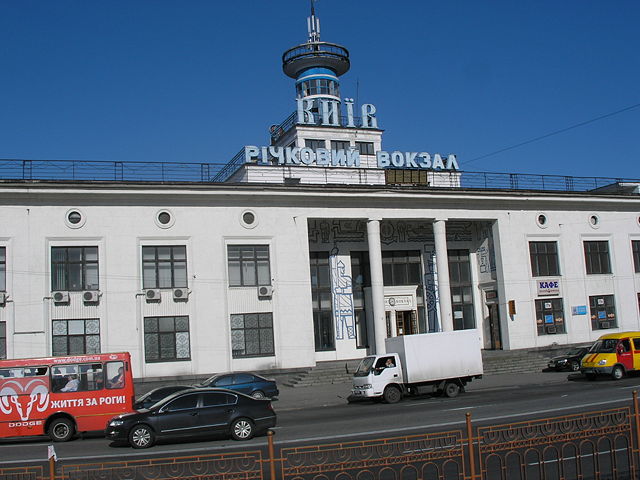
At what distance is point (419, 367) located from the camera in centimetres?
2720

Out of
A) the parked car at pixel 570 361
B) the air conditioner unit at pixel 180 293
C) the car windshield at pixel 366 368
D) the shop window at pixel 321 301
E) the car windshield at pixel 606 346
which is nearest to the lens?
the car windshield at pixel 366 368

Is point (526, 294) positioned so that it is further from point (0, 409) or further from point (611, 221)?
point (0, 409)

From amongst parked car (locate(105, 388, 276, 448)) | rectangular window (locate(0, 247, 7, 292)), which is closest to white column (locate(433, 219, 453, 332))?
parked car (locate(105, 388, 276, 448))

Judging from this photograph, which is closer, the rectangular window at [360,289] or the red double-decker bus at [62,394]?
the red double-decker bus at [62,394]

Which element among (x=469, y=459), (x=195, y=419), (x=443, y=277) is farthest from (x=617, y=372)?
(x=469, y=459)

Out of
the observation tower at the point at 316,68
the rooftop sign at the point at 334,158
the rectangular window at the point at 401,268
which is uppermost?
the observation tower at the point at 316,68

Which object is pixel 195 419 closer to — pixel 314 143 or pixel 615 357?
pixel 615 357

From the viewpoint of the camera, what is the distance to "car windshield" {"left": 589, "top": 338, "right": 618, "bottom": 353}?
30.1 m

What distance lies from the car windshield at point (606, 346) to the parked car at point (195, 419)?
730 inches

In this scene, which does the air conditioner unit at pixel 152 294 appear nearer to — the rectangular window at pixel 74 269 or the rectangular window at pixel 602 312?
the rectangular window at pixel 74 269

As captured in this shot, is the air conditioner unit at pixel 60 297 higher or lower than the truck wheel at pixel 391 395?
higher

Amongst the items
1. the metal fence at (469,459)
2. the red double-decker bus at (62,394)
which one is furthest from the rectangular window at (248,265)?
the metal fence at (469,459)

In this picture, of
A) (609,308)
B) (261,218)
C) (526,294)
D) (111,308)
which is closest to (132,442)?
(111,308)

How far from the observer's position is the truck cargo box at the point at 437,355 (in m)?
27.2
